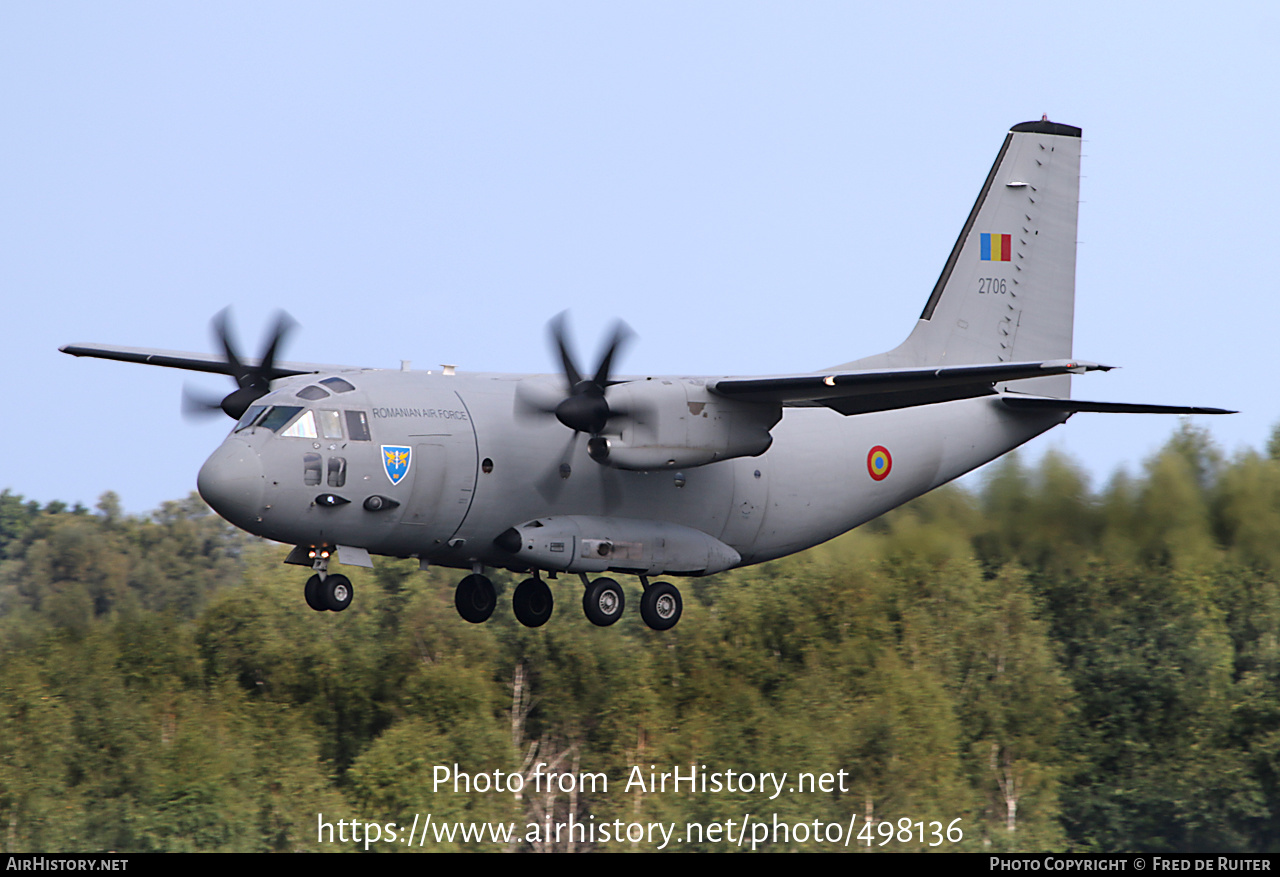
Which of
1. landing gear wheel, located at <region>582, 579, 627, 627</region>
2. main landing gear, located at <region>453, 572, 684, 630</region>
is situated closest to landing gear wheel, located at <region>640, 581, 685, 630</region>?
main landing gear, located at <region>453, 572, 684, 630</region>

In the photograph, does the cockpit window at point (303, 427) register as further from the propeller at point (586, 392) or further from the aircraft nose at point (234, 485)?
the propeller at point (586, 392)

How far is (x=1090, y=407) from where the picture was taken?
2202 cm

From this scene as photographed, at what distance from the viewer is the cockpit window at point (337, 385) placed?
18.1 metres

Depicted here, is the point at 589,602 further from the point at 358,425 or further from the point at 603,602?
the point at 358,425

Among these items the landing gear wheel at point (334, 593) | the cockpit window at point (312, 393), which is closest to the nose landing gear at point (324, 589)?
the landing gear wheel at point (334, 593)

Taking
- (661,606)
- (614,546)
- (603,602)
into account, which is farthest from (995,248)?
(603,602)

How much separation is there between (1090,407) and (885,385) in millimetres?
5415

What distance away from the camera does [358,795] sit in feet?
95.1

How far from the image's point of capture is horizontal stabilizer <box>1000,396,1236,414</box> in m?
21.1

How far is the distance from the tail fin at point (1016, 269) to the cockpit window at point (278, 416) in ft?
35.2

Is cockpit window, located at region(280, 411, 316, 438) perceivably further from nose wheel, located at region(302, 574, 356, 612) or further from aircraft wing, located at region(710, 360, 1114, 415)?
aircraft wing, located at region(710, 360, 1114, 415)

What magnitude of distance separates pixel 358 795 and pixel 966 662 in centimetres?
1380
